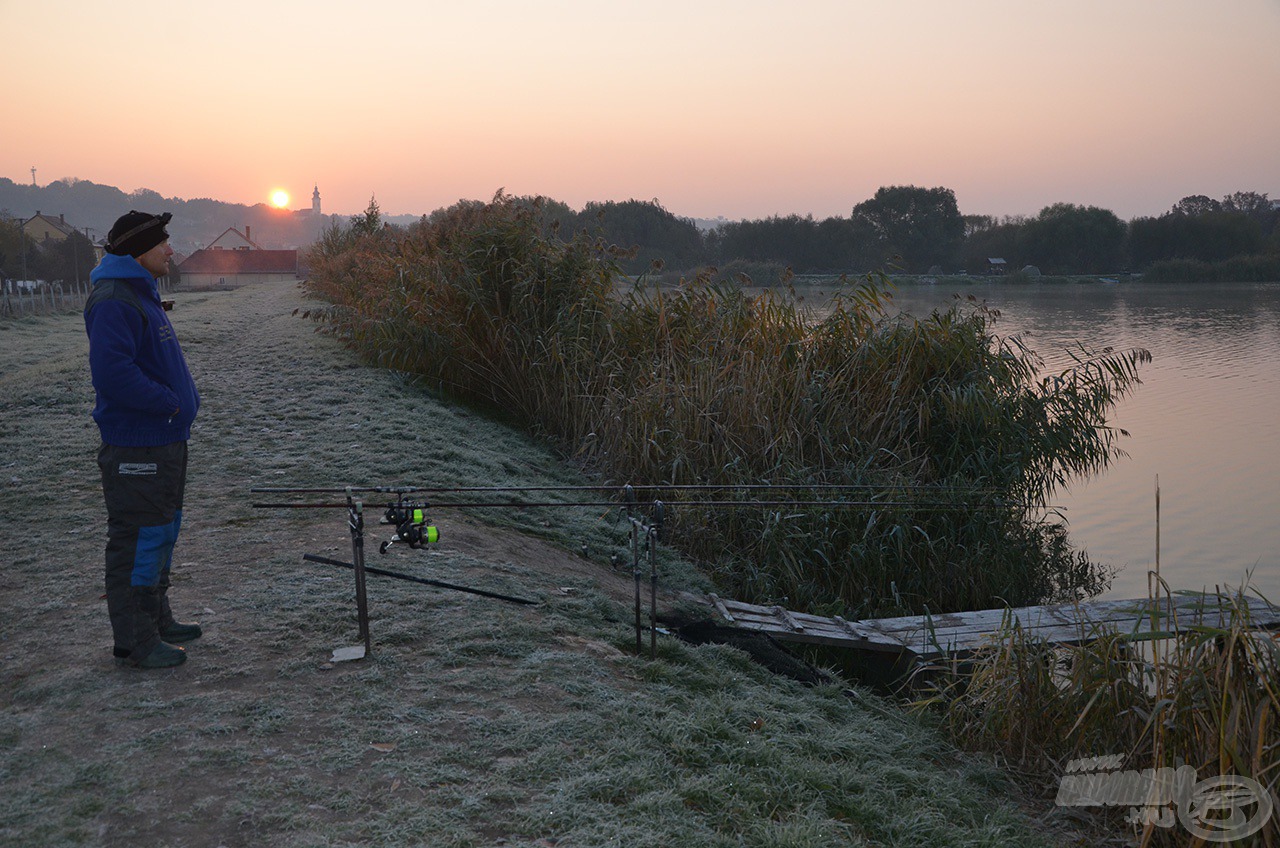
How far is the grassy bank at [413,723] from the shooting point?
129 inches

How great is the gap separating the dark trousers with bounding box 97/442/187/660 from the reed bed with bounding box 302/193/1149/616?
455cm

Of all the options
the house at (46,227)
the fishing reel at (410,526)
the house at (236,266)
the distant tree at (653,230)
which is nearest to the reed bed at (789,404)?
the fishing reel at (410,526)

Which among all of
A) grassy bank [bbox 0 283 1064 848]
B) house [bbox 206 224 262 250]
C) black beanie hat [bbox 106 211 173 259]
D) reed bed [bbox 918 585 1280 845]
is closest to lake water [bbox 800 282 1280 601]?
reed bed [bbox 918 585 1280 845]

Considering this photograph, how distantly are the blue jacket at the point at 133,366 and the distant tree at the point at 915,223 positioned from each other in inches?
2325

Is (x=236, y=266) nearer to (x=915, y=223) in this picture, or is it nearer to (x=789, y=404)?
(x=915, y=223)

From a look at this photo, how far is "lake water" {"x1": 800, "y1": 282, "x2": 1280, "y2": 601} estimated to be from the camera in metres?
11.4

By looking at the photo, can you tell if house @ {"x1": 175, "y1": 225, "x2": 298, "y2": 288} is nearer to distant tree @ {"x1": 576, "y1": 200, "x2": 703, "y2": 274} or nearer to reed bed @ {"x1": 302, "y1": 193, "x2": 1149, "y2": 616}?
distant tree @ {"x1": 576, "y1": 200, "x2": 703, "y2": 274}

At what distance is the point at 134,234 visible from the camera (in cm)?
415

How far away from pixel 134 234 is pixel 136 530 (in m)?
1.25

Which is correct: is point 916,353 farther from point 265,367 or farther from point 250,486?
point 265,367

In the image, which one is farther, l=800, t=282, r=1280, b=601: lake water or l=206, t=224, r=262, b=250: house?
l=206, t=224, r=262, b=250: house

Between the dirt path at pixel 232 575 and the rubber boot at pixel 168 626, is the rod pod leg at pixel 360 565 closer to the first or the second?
the dirt path at pixel 232 575

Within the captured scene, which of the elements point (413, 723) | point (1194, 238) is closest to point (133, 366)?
point (413, 723)

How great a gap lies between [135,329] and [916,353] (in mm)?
8130
